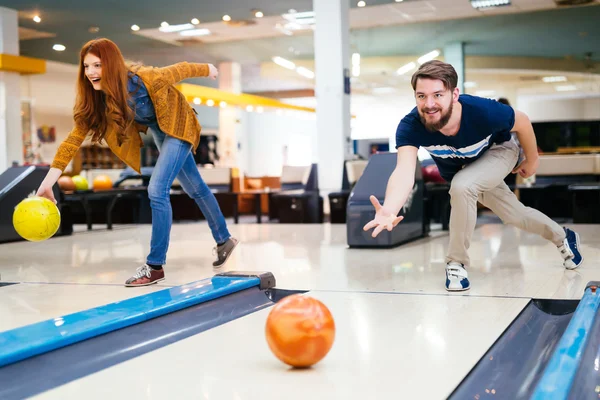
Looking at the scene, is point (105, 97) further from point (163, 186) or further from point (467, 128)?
point (467, 128)

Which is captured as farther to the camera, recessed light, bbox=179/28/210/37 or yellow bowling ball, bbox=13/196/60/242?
recessed light, bbox=179/28/210/37

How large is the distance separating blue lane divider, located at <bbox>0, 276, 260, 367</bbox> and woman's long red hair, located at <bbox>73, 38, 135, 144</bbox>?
0.93m

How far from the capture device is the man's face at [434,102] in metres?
2.65

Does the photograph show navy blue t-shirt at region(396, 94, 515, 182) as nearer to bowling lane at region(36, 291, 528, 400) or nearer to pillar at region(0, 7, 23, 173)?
bowling lane at region(36, 291, 528, 400)

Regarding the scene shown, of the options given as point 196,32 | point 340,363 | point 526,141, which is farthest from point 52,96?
point 340,363

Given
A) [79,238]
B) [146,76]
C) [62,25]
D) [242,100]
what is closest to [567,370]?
[146,76]

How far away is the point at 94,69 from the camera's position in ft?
10.1

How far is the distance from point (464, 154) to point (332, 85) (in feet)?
17.1

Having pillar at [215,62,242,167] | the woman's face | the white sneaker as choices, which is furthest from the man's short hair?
pillar at [215,62,242,167]

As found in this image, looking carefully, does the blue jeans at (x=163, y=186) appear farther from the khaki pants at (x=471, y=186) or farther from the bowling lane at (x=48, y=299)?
the khaki pants at (x=471, y=186)

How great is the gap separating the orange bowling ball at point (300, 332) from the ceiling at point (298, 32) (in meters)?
8.38

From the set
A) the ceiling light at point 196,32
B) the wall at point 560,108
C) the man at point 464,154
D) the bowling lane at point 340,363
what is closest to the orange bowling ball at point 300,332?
the bowling lane at point 340,363

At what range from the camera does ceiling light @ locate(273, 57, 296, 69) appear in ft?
47.7

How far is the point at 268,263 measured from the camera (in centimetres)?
408
